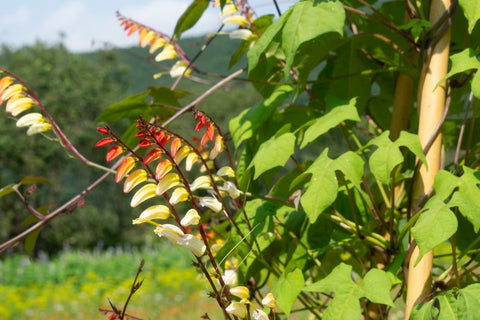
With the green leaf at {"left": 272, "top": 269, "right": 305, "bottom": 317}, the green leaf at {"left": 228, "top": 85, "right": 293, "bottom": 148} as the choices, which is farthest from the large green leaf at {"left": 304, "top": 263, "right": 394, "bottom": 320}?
Answer: the green leaf at {"left": 228, "top": 85, "right": 293, "bottom": 148}

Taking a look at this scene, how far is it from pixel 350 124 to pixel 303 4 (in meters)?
0.30

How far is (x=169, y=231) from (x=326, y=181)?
27 centimetres

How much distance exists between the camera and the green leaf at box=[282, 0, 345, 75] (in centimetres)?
90

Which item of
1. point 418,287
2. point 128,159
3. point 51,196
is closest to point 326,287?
point 418,287

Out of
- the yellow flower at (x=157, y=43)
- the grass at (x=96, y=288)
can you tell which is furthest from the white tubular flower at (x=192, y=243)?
the grass at (x=96, y=288)

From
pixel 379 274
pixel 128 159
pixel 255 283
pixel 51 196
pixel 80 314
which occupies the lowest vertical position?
pixel 51 196

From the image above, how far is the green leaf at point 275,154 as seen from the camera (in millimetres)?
945

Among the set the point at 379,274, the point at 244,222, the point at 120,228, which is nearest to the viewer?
the point at 379,274

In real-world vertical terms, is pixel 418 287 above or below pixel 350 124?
below

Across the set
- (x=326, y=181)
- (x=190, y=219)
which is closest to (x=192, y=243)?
(x=190, y=219)

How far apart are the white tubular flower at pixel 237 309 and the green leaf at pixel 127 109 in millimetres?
591

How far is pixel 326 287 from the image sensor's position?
2.95 ft

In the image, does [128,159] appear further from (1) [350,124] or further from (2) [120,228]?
(2) [120,228]

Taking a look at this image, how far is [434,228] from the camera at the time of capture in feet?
2.55
